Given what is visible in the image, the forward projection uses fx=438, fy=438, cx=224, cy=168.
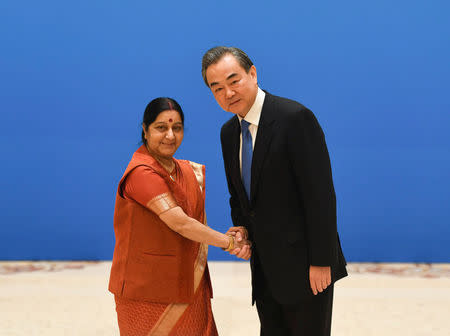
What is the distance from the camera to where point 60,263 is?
14.0 ft

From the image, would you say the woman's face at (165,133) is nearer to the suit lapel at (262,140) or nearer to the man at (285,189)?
the man at (285,189)

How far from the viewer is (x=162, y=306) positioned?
1703mm

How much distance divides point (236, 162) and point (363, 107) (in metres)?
2.90

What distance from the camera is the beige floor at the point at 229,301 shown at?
2721 millimetres

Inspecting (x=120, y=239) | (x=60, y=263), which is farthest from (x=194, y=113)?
(x=120, y=239)

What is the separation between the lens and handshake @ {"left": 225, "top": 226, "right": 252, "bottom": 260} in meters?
1.60

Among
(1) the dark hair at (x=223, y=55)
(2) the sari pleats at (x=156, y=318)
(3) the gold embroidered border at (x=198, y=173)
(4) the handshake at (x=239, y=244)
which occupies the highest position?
(1) the dark hair at (x=223, y=55)

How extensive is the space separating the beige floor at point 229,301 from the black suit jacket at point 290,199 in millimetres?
1331

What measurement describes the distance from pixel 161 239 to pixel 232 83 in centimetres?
64

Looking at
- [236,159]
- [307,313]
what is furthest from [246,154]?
[307,313]

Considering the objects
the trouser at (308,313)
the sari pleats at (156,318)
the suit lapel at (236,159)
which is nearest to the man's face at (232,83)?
the suit lapel at (236,159)

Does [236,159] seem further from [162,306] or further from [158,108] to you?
[162,306]

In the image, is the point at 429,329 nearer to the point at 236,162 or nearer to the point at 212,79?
the point at 236,162

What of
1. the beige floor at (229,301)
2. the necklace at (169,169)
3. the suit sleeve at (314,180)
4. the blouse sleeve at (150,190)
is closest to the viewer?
Result: the suit sleeve at (314,180)
